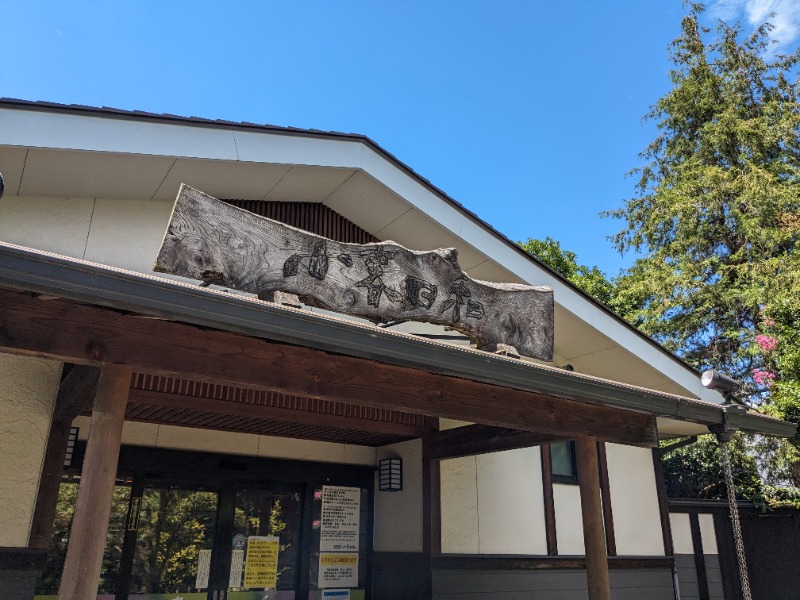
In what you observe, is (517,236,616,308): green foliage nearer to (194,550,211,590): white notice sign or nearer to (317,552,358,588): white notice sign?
(317,552,358,588): white notice sign

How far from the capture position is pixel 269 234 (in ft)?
15.0

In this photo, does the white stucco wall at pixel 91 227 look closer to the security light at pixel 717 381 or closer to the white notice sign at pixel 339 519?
the white notice sign at pixel 339 519

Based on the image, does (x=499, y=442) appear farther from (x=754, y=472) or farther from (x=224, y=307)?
(x=754, y=472)

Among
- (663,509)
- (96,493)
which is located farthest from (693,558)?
(96,493)

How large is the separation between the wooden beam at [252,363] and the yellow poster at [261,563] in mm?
4131

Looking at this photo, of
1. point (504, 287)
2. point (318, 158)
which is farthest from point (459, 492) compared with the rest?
point (318, 158)

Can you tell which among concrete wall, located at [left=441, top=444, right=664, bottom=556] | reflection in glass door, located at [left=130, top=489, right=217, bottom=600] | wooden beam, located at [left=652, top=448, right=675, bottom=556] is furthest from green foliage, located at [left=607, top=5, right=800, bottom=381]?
reflection in glass door, located at [left=130, top=489, right=217, bottom=600]

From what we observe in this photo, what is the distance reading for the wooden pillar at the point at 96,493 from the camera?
3.09m

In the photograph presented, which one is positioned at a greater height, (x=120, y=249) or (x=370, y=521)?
(x=120, y=249)

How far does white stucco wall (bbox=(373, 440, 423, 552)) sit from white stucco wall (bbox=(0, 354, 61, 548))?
13.9 ft

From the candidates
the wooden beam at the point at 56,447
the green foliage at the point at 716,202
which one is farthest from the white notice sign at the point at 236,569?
the green foliage at the point at 716,202

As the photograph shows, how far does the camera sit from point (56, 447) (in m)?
5.34

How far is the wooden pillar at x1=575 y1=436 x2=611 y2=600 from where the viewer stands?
5.20 m

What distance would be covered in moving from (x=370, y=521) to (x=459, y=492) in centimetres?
140
